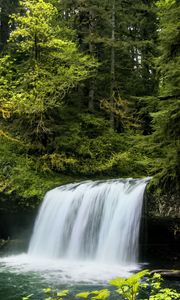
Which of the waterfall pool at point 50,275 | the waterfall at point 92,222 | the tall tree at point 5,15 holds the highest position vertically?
the tall tree at point 5,15

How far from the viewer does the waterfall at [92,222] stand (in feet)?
36.0

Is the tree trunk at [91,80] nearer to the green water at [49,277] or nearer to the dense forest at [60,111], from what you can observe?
the dense forest at [60,111]

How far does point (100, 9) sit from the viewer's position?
18.2 metres

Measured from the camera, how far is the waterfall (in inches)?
432

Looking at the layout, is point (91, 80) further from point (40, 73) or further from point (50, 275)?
point (50, 275)

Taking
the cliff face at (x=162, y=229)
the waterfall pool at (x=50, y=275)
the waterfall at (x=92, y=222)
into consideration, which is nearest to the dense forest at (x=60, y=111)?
the cliff face at (x=162, y=229)

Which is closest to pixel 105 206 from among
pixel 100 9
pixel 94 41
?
pixel 94 41

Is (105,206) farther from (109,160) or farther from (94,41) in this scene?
(94,41)

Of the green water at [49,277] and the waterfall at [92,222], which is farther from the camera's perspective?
the waterfall at [92,222]

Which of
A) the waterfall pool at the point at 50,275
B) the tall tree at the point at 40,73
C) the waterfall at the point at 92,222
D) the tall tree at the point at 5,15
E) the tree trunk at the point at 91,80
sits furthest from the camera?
A: the tall tree at the point at 5,15

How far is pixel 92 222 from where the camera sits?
1195cm

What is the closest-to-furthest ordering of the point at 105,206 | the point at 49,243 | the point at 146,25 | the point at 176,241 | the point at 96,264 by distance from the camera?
the point at 176,241 < the point at 96,264 < the point at 105,206 < the point at 49,243 < the point at 146,25

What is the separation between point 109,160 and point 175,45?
27.4 feet

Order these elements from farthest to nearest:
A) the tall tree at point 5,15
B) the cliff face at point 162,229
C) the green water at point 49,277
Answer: the tall tree at point 5,15, the cliff face at point 162,229, the green water at point 49,277
